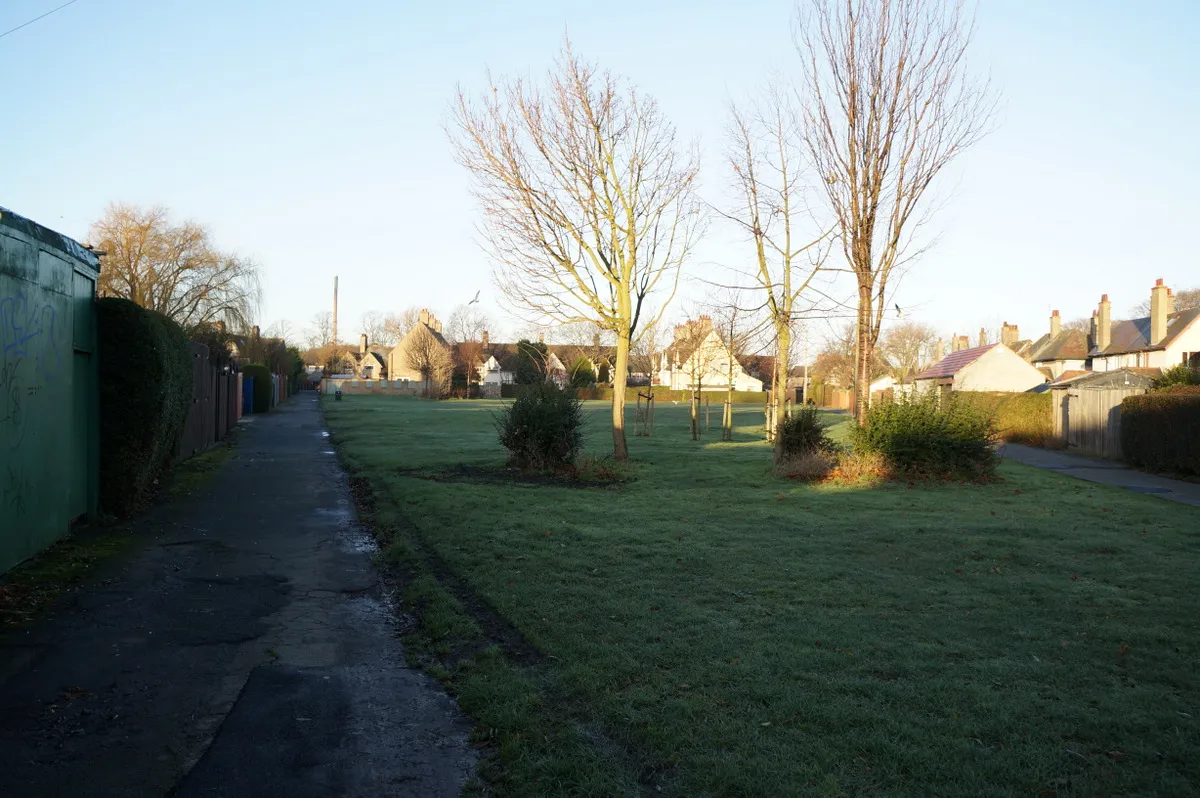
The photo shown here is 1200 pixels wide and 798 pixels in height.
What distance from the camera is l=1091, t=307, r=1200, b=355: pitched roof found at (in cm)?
4341

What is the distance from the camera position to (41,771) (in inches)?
143

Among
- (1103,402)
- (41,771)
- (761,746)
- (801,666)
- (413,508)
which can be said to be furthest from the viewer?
(1103,402)

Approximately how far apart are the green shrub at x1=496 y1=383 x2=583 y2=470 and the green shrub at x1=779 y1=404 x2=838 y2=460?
392 centimetres

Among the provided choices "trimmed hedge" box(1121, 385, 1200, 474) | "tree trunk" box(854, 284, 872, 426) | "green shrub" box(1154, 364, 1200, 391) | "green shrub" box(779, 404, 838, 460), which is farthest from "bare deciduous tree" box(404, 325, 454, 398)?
"trimmed hedge" box(1121, 385, 1200, 474)

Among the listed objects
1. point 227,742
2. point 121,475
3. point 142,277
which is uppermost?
point 142,277

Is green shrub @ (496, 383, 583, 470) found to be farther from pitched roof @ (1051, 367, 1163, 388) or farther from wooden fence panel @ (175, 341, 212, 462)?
pitched roof @ (1051, 367, 1163, 388)

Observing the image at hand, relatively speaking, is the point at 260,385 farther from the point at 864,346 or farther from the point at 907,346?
the point at 907,346

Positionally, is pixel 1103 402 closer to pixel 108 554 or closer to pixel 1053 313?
pixel 108 554

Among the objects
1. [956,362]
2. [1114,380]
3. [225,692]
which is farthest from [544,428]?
[956,362]

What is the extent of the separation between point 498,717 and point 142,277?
41.0 m

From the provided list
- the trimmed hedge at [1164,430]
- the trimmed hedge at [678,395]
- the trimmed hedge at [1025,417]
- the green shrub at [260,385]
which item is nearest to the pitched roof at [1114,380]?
the trimmed hedge at [1025,417]

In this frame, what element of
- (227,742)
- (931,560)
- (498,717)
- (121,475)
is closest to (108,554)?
(121,475)

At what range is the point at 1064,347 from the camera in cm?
5694

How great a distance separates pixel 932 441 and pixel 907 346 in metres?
61.3
